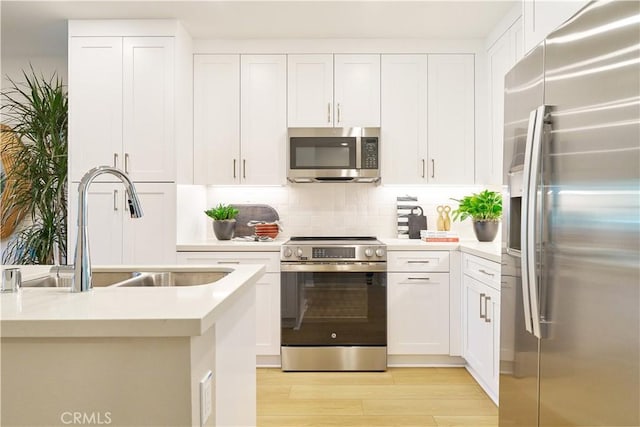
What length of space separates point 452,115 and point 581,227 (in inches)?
102

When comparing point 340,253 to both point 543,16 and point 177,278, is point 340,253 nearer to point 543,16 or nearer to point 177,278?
point 177,278

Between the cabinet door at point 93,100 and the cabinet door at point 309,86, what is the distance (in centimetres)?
127

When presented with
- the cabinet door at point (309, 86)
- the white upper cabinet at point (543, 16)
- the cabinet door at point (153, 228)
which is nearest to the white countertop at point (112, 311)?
the white upper cabinet at point (543, 16)

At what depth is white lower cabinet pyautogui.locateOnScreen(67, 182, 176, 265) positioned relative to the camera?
3.48 metres

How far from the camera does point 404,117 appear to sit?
387cm

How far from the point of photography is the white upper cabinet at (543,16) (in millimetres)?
1691

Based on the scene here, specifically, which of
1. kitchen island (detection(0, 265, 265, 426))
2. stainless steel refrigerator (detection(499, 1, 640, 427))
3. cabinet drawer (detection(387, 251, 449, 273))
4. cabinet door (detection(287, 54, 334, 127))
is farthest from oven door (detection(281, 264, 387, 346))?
kitchen island (detection(0, 265, 265, 426))

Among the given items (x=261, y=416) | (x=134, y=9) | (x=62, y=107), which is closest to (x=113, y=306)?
(x=261, y=416)

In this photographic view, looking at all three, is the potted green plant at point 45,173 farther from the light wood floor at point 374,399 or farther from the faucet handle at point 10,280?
the faucet handle at point 10,280

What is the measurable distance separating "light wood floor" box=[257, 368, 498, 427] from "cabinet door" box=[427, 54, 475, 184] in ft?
5.07

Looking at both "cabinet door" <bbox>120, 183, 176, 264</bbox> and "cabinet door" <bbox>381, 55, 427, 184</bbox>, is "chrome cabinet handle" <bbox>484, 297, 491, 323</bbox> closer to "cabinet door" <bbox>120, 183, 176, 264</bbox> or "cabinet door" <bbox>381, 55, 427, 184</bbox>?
"cabinet door" <bbox>381, 55, 427, 184</bbox>

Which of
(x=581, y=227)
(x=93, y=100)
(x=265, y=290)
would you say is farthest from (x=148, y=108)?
(x=581, y=227)

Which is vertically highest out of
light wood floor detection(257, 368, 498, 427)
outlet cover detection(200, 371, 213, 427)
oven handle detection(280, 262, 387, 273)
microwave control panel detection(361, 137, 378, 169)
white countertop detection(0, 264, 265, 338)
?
microwave control panel detection(361, 137, 378, 169)

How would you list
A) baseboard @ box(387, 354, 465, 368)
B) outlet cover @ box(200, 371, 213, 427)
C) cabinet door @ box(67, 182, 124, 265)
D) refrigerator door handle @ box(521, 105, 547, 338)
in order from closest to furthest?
outlet cover @ box(200, 371, 213, 427) < refrigerator door handle @ box(521, 105, 547, 338) < cabinet door @ box(67, 182, 124, 265) < baseboard @ box(387, 354, 465, 368)
